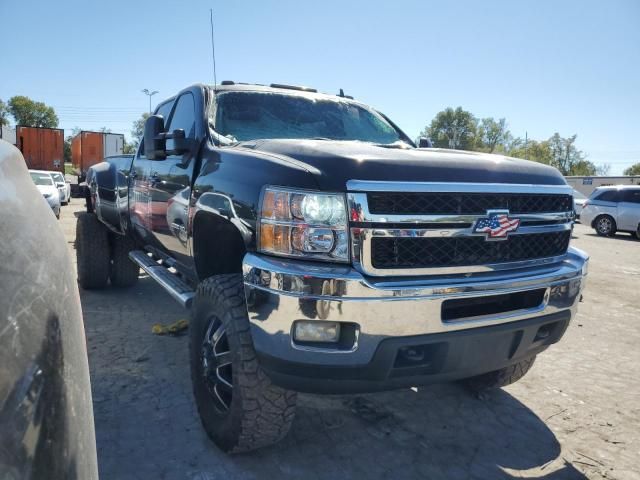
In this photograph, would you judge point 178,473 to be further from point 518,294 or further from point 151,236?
point 151,236

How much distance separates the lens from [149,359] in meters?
3.75

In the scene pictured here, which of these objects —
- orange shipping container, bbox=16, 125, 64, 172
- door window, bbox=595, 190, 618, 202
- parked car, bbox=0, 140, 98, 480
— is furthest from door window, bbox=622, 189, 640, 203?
orange shipping container, bbox=16, 125, 64, 172

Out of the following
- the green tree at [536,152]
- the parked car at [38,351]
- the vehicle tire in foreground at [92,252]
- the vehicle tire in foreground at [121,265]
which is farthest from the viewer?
the green tree at [536,152]

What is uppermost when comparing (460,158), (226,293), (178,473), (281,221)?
(460,158)

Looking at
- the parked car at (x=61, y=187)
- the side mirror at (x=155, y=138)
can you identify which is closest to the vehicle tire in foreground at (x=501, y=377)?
the side mirror at (x=155, y=138)

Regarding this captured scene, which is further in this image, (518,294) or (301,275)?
(518,294)

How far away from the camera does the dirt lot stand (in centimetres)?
244

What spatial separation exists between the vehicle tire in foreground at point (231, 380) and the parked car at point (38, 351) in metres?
1.23

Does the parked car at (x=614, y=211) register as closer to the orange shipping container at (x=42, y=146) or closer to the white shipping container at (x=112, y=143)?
the white shipping container at (x=112, y=143)

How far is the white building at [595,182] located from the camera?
41062mm

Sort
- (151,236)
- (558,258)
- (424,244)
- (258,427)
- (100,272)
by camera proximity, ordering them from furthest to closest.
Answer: (100,272) → (151,236) → (558,258) → (258,427) → (424,244)

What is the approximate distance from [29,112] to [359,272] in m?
87.2

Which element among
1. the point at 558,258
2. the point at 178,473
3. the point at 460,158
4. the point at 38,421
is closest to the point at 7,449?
the point at 38,421

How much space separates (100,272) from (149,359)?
2292mm
